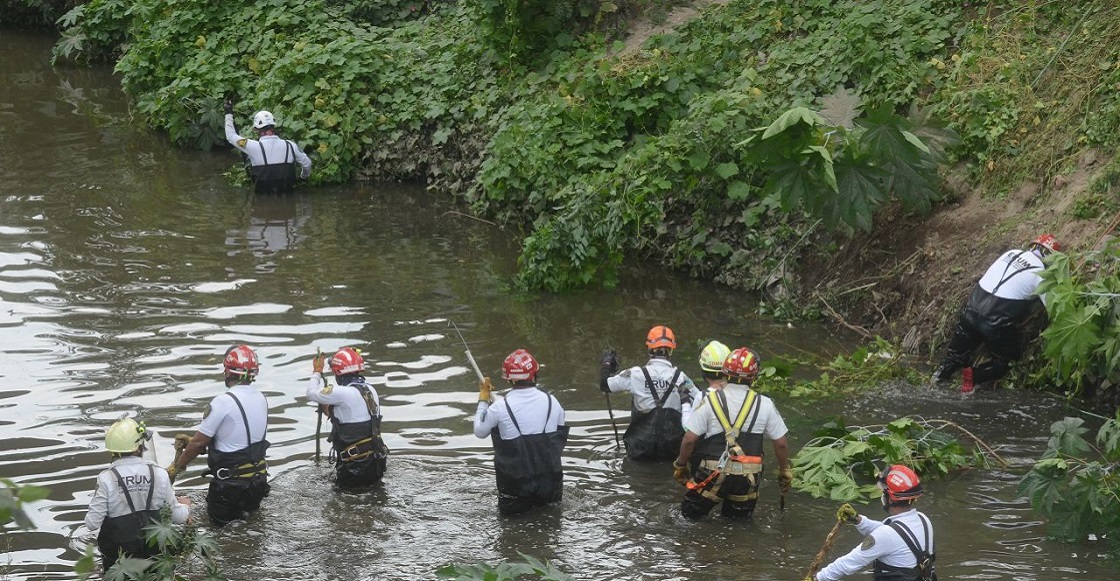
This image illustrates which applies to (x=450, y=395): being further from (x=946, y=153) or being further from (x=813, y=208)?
(x=946, y=153)

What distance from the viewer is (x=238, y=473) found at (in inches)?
382

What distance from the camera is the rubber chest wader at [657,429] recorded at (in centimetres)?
1070

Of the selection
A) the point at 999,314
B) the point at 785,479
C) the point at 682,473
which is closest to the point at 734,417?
the point at 785,479

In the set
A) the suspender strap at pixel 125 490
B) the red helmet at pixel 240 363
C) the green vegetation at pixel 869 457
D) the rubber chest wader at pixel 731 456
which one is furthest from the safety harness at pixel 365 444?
the green vegetation at pixel 869 457

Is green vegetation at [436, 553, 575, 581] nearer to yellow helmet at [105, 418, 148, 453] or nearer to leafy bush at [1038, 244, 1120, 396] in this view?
yellow helmet at [105, 418, 148, 453]

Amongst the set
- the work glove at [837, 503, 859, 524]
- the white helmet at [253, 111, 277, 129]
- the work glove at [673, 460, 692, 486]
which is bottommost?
the work glove at [673, 460, 692, 486]

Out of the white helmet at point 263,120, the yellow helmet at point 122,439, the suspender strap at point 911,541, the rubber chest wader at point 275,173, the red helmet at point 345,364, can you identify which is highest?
the white helmet at point 263,120

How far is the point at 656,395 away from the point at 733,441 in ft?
4.31

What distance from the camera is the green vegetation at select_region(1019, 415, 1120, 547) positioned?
8.95 m

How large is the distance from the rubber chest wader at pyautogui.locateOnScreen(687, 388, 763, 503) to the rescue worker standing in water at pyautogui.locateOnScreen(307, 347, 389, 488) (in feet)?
8.35

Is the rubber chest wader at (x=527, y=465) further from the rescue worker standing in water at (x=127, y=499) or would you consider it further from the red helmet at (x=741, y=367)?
the rescue worker standing in water at (x=127, y=499)

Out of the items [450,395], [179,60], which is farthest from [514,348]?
[179,60]

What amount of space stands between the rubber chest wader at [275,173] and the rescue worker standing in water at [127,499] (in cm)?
993

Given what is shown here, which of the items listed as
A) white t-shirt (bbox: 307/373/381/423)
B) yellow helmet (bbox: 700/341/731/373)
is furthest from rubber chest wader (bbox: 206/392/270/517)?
yellow helmet (bbox: 700/341/731/373)
